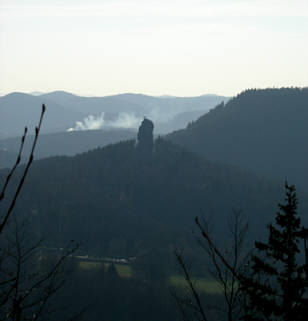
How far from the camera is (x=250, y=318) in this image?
44.3 ft

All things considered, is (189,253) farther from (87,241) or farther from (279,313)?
(279,313)

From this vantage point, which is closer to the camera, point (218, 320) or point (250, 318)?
point (250, 318)

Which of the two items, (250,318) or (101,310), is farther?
(101,310)

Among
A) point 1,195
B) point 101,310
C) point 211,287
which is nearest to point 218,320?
point 101,310

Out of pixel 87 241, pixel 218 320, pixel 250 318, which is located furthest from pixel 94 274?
pixel 250 318

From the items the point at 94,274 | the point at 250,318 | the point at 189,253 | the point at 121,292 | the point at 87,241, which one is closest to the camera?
the point at 250,318

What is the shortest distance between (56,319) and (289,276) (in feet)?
274

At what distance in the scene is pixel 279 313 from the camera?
12.5m

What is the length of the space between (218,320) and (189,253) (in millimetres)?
60273

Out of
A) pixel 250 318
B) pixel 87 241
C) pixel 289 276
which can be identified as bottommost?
pixel 87 241

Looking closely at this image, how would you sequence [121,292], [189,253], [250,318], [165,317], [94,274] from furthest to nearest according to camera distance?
1. [189,253]
2. [94,274]
3. [121,292]
4. [165,317]
5. [250,318]

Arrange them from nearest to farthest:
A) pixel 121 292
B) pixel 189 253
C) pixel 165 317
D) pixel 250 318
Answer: pixel 250 318 < pixel 165 317 < pixel 121 292 < pixel 189 253

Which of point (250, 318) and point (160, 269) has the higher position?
point (250, 318)

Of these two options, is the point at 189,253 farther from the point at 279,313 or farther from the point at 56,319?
the point at 279,313
